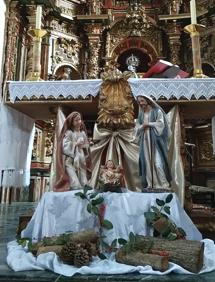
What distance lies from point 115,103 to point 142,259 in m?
2.05

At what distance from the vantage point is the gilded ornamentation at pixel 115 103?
3.89m

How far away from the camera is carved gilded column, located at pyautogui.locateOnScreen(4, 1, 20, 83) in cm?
751

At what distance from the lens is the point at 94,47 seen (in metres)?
10.1

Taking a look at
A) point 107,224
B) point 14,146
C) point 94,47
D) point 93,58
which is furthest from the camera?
point 94,47

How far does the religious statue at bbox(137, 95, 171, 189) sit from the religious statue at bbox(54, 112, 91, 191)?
0.59m

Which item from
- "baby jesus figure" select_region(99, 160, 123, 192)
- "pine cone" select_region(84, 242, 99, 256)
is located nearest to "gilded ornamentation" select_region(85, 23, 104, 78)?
"baby jesus figure" select_region(99, 160, 123, 192)

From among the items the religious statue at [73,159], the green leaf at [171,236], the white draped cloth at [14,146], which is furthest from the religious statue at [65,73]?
the green leaf at [171,236]

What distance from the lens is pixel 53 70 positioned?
9.53m

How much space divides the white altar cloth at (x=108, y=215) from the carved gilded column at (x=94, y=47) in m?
7.25

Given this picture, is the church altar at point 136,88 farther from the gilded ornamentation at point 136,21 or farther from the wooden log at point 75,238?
the gilded ornamentation at point 136,21

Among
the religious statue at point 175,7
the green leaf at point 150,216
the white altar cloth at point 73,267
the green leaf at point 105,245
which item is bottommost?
the white altar cloth at point 73,267

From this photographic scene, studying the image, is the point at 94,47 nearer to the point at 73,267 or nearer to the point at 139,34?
the point at 139,34

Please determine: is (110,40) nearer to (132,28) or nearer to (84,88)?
(132,28)

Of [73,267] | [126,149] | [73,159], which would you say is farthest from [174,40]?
[73,267]
